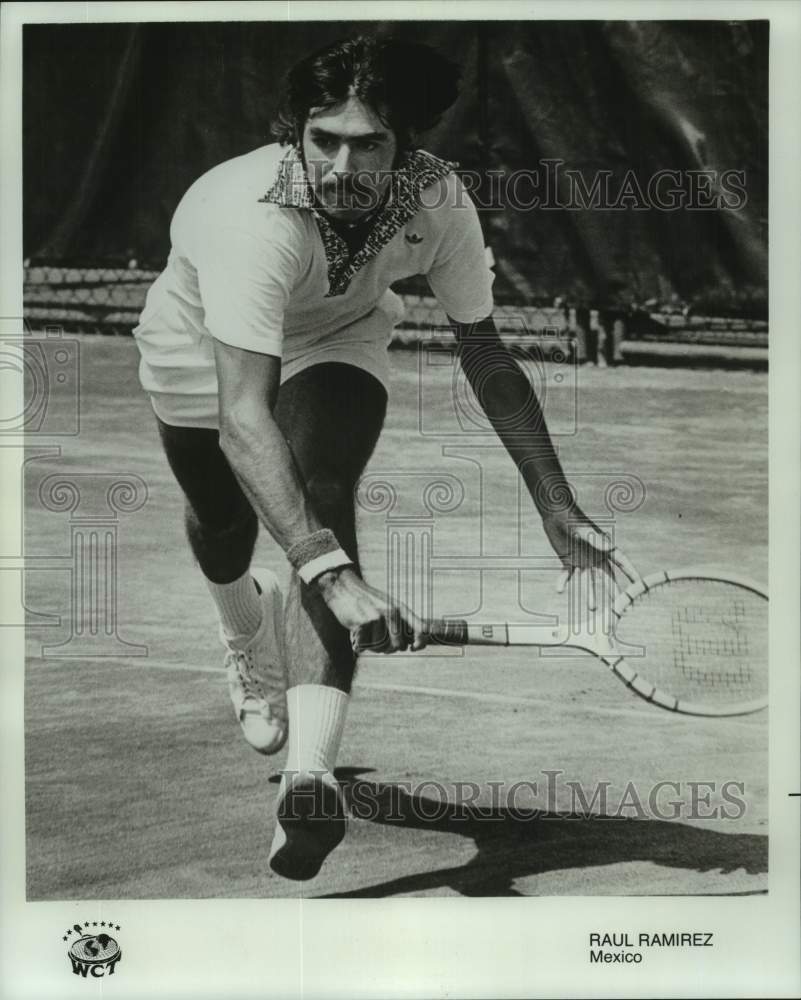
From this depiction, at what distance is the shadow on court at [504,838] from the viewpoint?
15.7 ft

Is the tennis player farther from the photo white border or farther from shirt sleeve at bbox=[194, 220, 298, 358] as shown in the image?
the photo white border

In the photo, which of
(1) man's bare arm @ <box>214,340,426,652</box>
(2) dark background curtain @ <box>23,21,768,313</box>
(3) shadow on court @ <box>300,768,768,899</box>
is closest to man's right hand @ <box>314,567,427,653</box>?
(1) man's bare arm @ <box>214,340,426,652</box>

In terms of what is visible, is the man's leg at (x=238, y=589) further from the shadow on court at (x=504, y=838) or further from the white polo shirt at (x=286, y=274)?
the shadow on court at (x=504, y=838)

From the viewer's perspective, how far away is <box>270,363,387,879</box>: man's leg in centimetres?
477

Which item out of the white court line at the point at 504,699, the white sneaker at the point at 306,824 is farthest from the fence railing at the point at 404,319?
the white sneaker at the point at 306,824

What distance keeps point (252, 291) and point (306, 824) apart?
170 centimetres

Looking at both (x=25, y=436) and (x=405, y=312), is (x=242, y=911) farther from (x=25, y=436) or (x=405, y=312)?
(x=405, y=312)

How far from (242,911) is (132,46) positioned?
280 cm

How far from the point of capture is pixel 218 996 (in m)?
4.77

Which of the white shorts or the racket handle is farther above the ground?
the white shorts

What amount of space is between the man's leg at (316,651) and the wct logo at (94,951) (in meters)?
0.57

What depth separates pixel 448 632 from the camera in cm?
482

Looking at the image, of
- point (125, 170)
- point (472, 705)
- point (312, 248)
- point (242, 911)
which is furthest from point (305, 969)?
point (125, 170)

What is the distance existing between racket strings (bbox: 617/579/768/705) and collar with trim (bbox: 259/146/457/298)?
141 centimetres
